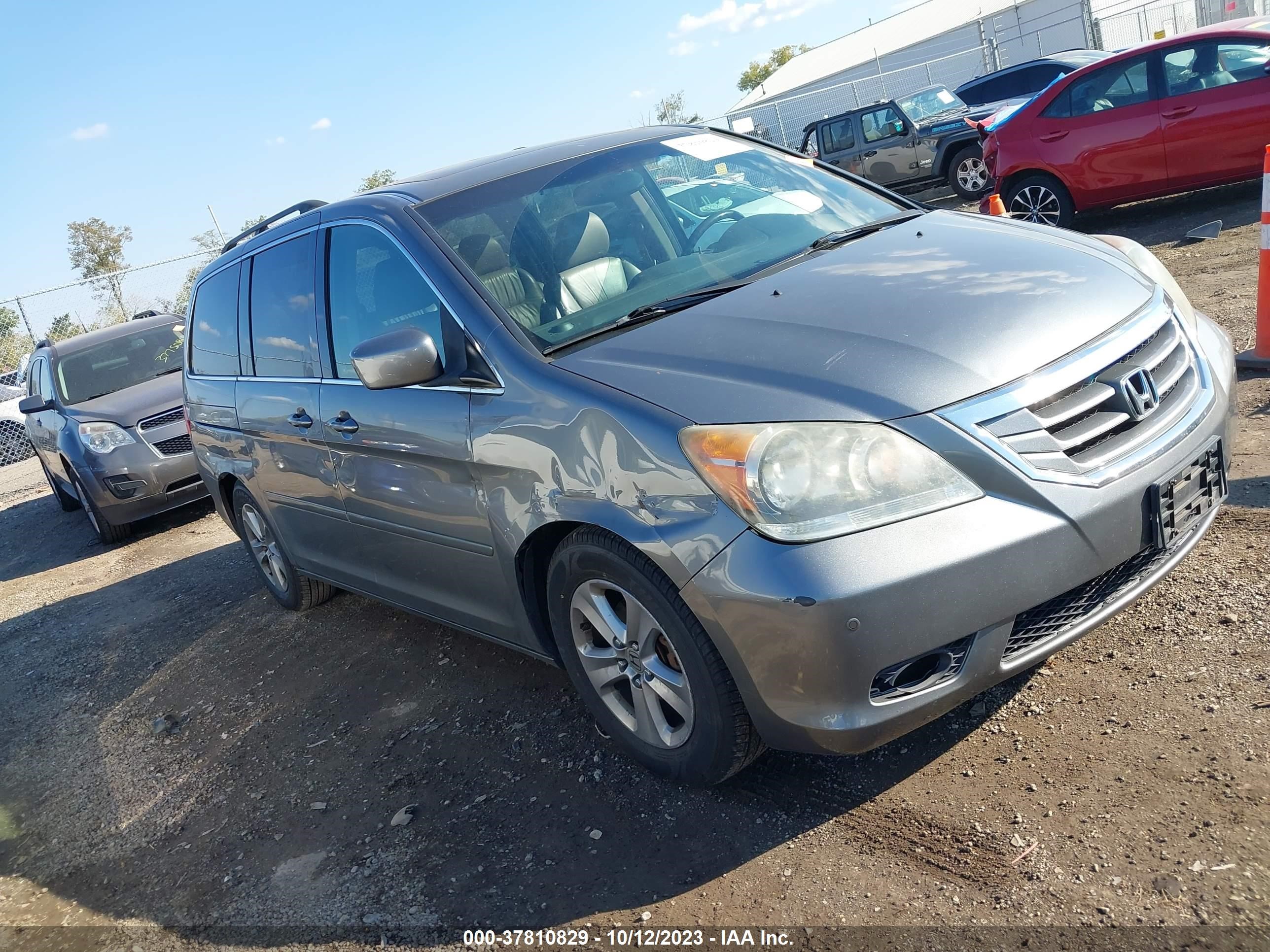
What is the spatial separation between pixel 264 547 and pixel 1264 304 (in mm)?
5297

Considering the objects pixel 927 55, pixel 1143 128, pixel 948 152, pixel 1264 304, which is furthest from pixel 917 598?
pixel 927 55

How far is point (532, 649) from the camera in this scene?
3.41 m

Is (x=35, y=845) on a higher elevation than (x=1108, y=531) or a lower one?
lower

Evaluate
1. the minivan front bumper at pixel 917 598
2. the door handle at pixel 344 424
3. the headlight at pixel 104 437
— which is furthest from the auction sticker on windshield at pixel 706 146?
the headlight at pixel 104 437

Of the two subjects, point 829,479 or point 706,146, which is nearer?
point 829,479

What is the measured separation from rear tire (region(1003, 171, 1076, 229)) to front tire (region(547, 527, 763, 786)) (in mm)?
8485

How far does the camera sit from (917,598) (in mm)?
2381

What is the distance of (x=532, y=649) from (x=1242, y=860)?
6.66 feet

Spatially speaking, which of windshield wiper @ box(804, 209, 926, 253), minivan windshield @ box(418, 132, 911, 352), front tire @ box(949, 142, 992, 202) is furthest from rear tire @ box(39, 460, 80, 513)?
front tire @ box(949, 142, 992, 202)

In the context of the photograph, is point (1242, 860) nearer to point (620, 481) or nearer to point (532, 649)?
point (620, 481)

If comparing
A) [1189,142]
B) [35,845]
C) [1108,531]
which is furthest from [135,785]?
[1189,142]

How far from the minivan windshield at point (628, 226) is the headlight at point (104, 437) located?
609 centimetres

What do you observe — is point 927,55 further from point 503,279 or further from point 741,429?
point 741,429

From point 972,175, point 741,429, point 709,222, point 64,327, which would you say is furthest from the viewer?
point 64,327
